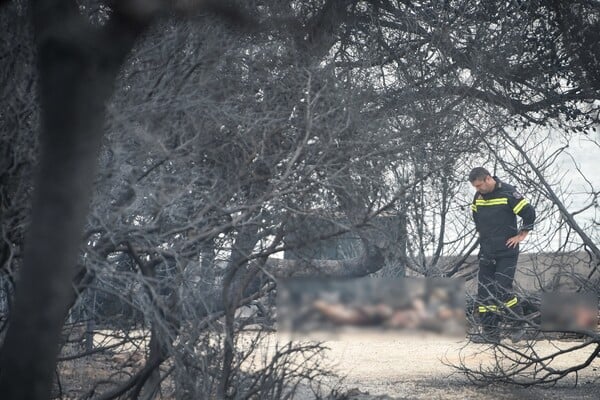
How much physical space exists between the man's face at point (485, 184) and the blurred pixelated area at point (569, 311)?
1.50m

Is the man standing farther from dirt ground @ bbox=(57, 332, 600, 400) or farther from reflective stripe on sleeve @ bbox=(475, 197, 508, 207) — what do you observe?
dirt ground @ bbox=(57, 332, 600, 400)

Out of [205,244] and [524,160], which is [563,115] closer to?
[524,160]

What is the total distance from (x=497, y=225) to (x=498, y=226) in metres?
0.02

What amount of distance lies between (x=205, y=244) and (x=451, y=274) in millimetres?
5766

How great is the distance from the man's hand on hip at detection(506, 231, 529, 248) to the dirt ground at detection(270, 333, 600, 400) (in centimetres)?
111

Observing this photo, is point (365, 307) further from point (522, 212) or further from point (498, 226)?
point (498, 226)

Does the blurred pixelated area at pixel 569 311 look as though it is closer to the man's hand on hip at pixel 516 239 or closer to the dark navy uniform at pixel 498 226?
the dark navy uniform at pixel 498 226

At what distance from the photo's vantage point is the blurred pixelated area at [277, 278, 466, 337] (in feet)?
21.1

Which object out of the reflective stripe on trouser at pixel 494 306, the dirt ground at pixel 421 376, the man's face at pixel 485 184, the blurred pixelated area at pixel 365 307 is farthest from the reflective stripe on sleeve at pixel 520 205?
the blurred pixelated area at pixel 365 307

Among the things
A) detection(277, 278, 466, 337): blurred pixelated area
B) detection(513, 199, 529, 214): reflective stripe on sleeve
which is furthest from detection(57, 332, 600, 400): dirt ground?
detection(513, 199, 529, 214): reflective stripe on sleeve

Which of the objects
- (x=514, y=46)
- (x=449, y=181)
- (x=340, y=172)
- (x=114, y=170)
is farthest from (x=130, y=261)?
(x=514, y=46)

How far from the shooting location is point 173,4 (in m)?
6.16

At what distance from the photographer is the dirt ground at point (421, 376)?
28.6ft

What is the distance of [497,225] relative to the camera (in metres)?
10.6
